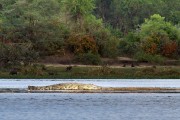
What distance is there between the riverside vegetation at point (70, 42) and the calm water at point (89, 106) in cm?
3251

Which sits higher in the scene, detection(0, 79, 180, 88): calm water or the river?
the river

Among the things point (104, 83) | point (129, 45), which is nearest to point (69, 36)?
point (129, 45)

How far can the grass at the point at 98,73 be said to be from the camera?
109438 millimetres

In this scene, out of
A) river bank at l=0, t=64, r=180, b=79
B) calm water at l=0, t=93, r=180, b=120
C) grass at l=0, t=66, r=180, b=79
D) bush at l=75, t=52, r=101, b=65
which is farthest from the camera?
bush at l=75, t=52, r=101, b=65

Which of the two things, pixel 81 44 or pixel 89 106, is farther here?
pixel 81 44

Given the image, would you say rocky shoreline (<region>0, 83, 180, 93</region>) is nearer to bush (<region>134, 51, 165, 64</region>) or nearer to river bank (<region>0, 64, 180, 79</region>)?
river bank (<region>0, 64, 180, 79</region>)

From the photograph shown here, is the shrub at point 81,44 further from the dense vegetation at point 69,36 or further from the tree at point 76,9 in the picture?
the tree at point 76,9

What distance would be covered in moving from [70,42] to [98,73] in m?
19.1

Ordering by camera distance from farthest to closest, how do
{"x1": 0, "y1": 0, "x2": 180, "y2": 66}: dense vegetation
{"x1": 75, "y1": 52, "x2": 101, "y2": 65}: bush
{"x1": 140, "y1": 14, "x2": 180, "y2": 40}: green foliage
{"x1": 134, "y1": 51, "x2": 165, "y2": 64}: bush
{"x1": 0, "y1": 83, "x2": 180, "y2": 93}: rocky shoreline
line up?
1. {"x1": 140, "y1": 14, "x2": 180, "y2": 40}: green foliage
2. {"x1": 134, "y1": 51, "x2": 165, "y2": 64}: bush
3. {"x1": 0, "y1": 0, "x2": 180, "y2": 66}: dense vegetation
4. {"x1": 75, "y1": 52, "x2": 101, "y2": 65}: bush
5. {"x1": 0, "y1": 83, "x2": 180, "y2": 93}: rocky shoreline

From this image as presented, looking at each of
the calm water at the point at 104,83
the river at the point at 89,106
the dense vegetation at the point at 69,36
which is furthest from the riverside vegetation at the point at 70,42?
the river at the point at 89,106

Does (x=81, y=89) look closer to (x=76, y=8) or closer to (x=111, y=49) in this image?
(x=111, y=49)

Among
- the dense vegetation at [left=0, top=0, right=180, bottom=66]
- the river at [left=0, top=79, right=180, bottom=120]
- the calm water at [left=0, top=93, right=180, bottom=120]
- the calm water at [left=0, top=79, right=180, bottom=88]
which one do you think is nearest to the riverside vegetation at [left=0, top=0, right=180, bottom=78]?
the dense vegetation at [left=0, top=0, right=180, bottom=66]

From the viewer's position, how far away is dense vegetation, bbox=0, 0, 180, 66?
12569cm

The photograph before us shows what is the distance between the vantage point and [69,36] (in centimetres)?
13350
